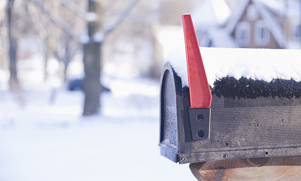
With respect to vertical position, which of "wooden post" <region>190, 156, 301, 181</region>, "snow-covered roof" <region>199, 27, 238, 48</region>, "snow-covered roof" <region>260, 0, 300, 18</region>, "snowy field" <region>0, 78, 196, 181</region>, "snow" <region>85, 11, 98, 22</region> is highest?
"snow-covered roof" <region>260, 0, 300, 18</region>

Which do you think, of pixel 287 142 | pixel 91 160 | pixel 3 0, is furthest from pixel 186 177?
pixel 3 0

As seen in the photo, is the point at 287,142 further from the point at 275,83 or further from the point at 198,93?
the point at 198,93

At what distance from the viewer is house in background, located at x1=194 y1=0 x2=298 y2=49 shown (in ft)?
73.7

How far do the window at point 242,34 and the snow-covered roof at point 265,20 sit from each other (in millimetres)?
484

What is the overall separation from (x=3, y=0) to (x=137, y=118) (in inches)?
450

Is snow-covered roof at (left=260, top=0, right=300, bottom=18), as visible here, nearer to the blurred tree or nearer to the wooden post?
the blurred tree

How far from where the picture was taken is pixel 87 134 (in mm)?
7480

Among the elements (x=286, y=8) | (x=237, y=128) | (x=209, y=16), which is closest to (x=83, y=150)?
(x=237, y=128)

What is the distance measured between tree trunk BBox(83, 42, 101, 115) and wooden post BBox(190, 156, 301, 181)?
28.5 feet

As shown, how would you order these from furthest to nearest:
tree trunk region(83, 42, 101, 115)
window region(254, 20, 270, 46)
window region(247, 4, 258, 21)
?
window region(247, 4, 258, 21) < window region(254, 20, 270, 46) < tree trunk region(83, 42, 101, 115)

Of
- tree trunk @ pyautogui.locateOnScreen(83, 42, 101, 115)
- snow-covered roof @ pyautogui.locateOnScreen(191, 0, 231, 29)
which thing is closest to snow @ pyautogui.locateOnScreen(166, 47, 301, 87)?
tree trunk @ pyautogui.locateOnScreen(83, 42, 101, 115)

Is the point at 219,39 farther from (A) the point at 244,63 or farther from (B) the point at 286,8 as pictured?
(A) the point at 244,63

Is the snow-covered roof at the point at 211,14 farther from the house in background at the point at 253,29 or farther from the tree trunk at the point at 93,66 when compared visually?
the tree trunk at the point at 93,66

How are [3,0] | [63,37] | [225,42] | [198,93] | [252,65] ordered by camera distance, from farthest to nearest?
1. [63,37]
2. [225,42]
3. [3,0]
4. [252,65]
5. [198,93]
